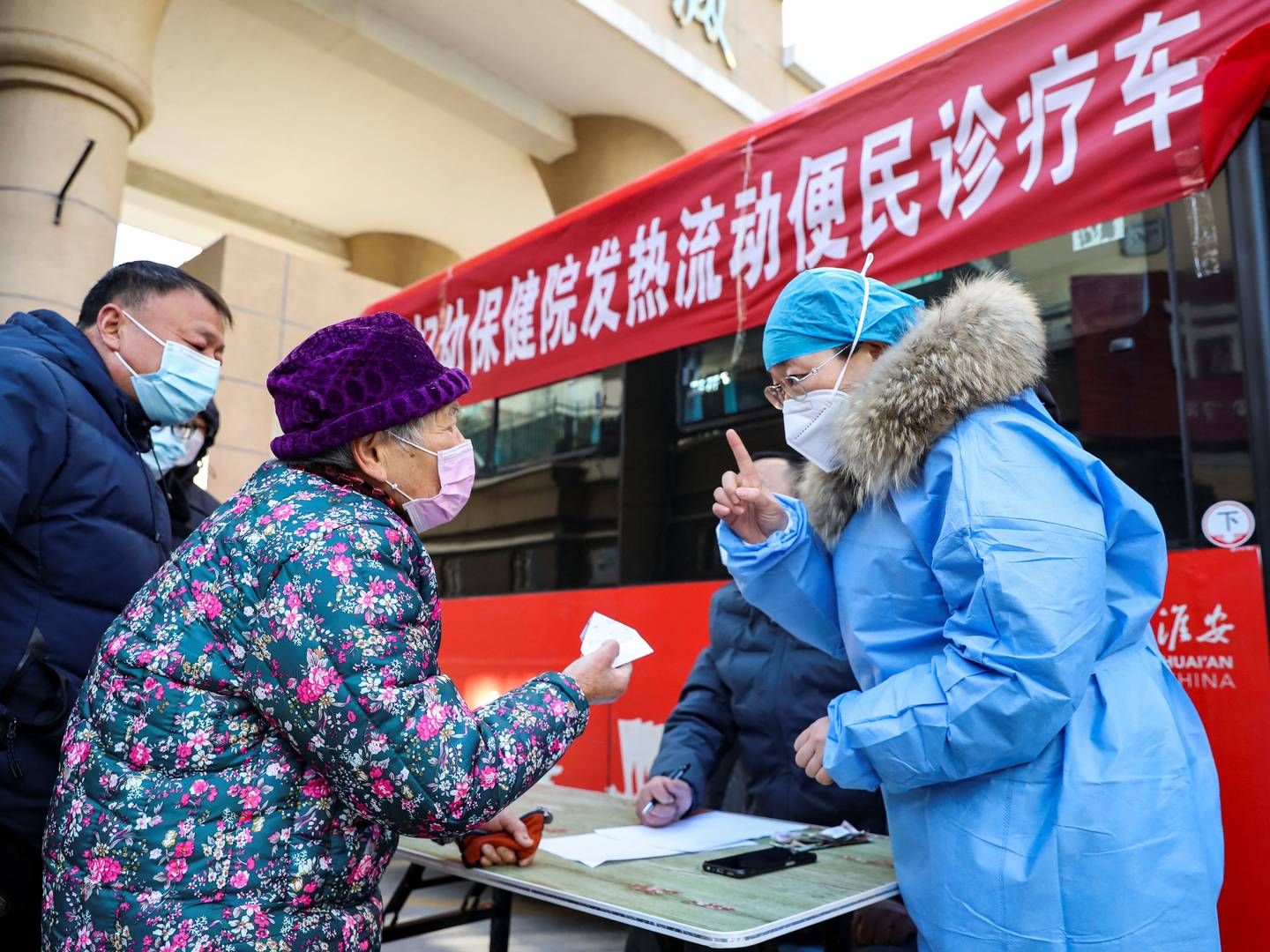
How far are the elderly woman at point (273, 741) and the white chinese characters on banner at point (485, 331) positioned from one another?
119 inches

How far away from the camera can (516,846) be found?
1.79 meters

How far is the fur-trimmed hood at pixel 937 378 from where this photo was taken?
57.7 inches

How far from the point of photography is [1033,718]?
131 centimetres

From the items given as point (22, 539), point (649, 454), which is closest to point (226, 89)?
point (649, 454)

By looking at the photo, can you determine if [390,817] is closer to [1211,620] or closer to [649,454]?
[1211,620]

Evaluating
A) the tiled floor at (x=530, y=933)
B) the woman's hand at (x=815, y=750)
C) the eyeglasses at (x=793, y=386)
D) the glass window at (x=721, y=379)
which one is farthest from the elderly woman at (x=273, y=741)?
the tiled floor at (x=530, y=933)

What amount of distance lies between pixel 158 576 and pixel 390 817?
1.70 feet

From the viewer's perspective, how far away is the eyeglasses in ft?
5.76

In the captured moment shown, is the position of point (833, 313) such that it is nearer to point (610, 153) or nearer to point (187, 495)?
point (187, 495)

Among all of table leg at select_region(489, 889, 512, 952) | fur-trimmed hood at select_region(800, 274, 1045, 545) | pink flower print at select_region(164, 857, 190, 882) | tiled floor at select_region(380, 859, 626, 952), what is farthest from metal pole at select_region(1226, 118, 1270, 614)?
tiled floor at select_region(380, 859, 626, 952)

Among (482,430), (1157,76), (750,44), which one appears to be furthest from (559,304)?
(750,44)

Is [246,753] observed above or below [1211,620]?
below

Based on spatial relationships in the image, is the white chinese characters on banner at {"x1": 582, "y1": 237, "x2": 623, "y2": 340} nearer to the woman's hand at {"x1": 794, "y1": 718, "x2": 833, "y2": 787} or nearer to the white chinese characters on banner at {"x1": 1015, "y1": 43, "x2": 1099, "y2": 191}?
the white chinese characters on banner at {"x1": 1015, "y1": 43, "x2": 1099, "y2": 191}

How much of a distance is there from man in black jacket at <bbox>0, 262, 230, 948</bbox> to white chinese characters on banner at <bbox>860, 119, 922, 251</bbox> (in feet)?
6.47
